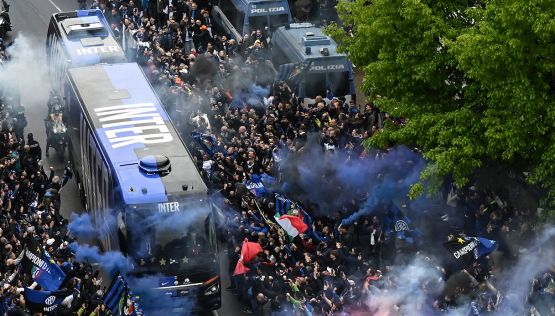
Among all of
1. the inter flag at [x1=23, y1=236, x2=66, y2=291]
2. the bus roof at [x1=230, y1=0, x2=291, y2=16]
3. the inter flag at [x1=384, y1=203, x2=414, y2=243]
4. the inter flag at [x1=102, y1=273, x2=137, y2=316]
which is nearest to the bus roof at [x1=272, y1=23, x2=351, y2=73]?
the bus roof at [x1=230, y1=0, x2=291, y2=16]

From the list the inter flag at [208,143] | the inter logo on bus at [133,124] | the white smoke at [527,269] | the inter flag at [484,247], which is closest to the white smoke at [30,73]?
the inter flag at [208,143]

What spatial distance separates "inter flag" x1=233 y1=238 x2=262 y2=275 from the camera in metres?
24.0

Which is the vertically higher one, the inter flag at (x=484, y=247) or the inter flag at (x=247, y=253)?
the inter flag at (x=484, y=247)

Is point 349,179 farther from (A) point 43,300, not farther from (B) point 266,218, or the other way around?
(A) point 43,300

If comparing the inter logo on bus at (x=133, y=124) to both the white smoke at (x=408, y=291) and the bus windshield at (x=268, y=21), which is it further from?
the bus windshield at (x=268, y=21)

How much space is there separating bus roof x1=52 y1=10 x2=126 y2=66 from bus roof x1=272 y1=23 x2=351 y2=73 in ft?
15.6

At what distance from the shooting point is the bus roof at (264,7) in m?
34.5

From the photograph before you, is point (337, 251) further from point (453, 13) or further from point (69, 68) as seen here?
point (69, 68)

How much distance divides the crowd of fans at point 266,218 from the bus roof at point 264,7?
1.96 ft

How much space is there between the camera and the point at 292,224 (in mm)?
25234

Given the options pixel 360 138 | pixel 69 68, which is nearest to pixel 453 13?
pixel 360 138

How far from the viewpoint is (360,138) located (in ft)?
92.3

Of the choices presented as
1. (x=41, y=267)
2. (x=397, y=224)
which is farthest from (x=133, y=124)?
(x=397, y=224)

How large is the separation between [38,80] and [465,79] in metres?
14.2
